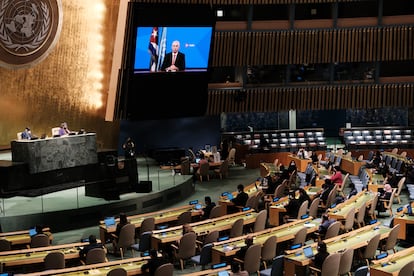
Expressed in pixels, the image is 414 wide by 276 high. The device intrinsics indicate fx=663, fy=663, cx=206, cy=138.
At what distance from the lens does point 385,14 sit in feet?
97.8

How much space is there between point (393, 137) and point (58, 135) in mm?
15299

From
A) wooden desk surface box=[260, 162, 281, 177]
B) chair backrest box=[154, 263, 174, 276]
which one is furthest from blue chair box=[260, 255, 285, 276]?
wooden desk surface box=[260, 162, 281, 177]

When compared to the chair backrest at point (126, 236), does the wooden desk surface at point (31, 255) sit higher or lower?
lower

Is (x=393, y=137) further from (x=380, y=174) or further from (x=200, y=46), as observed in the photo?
(x=200, y=46)

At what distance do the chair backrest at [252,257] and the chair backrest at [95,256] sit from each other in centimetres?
254

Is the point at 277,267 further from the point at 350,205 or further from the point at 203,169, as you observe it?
the point at 203,169

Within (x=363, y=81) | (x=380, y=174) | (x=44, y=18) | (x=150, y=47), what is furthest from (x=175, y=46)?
(x=363, y=81)

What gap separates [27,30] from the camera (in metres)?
20.7

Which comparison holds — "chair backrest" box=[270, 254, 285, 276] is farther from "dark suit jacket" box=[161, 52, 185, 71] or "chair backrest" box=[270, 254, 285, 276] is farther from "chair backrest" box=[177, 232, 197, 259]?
"dark suit jacket" box=[161, 52, 185, 71]

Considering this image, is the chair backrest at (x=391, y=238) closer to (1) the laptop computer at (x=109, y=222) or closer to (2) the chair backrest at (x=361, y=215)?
(2) the chair backrest at (x=361, y=215)

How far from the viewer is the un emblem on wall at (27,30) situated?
2003cm

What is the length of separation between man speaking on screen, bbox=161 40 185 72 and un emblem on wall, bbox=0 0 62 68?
3.67 metres

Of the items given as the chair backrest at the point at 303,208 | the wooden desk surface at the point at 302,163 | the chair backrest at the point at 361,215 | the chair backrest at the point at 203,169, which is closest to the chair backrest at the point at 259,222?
the chair backrest at the point at 303,208

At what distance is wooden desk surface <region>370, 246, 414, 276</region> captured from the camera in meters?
10.4
